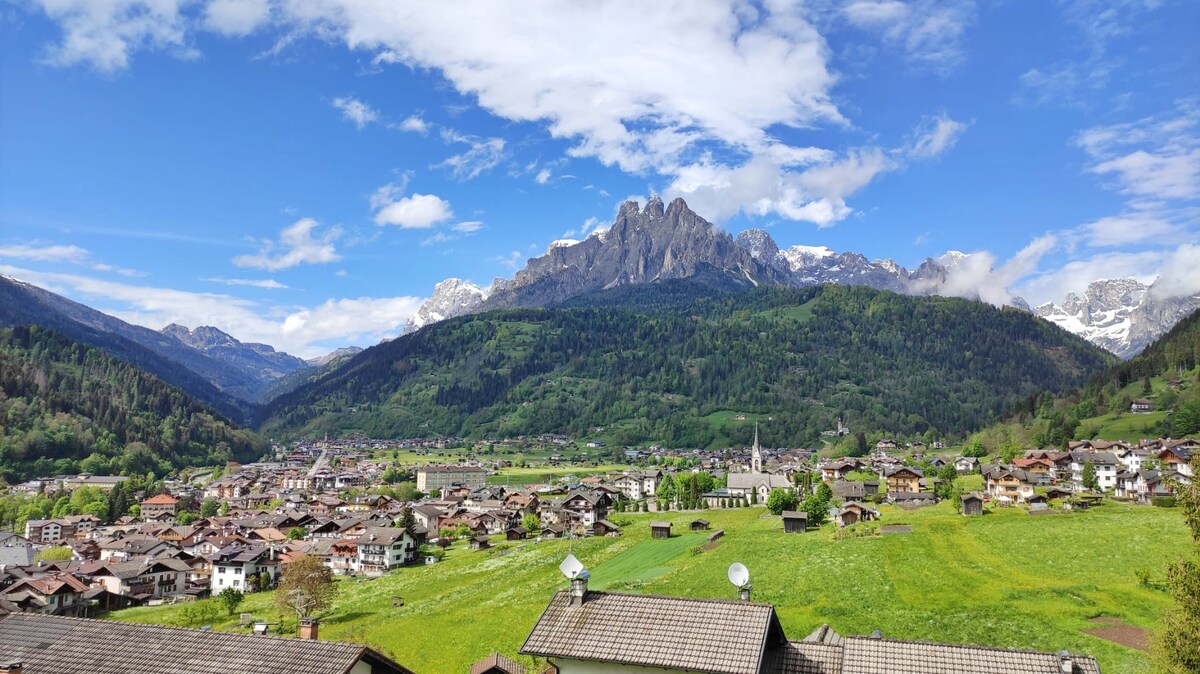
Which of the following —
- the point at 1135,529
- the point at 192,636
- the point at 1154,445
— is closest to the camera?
the point at 192,636

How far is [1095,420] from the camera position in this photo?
538ft

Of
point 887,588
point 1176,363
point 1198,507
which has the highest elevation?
point 1176,363

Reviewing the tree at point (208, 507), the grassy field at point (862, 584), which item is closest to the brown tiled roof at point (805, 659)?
the grassy field at point (862, 584)

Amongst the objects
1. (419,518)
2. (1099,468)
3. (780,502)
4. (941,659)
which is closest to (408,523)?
(419,518)

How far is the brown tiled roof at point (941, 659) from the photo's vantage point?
19.0m

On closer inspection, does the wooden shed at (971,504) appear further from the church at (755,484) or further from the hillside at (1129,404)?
the hillside at (1129,404)

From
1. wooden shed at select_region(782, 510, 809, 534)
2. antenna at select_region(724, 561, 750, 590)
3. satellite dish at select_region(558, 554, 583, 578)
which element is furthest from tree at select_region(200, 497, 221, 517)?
antenna at select_region(724, 561, 750, 590)

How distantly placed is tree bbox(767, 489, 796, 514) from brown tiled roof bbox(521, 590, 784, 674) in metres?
84.7

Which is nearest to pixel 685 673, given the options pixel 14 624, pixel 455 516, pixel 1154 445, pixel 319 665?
pixel 319 665

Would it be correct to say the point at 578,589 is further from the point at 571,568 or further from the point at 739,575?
the point at 739,575

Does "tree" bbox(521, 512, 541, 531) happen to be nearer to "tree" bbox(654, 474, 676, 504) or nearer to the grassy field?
the grassy field

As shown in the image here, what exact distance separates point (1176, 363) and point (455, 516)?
168 meters

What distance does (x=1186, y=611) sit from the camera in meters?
20.7

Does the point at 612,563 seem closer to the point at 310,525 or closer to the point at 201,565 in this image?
the point at 201,565
